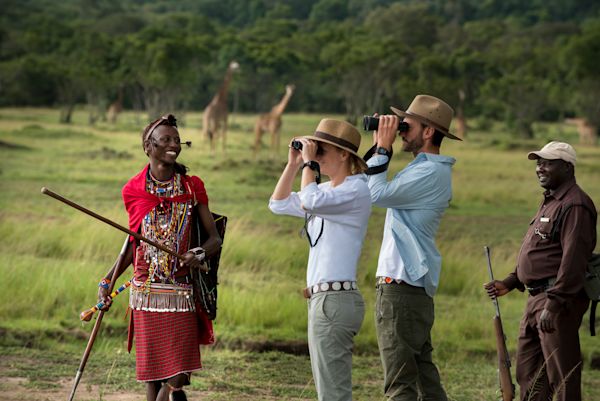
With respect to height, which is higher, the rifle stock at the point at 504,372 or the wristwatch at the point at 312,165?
the wristwatch at the point at 312,165

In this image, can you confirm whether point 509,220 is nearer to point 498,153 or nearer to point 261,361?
point 498,153

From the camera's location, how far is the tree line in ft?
76.5

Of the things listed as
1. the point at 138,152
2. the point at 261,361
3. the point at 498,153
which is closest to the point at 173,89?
the point at 138,152

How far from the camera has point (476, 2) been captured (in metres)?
33.2

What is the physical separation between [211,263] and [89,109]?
19348 mm

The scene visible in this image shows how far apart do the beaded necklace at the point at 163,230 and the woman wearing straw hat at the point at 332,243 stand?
0.49 m

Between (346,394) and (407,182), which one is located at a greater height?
(407,182)

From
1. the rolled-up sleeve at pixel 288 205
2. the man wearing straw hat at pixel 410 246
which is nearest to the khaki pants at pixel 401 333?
the man wearing straw hat at pixel 410 246

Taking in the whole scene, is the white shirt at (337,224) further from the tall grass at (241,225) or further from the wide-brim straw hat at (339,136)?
the tall grass at (241,225)

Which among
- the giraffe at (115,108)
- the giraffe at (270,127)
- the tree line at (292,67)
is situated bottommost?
the giraffe at (270,127)

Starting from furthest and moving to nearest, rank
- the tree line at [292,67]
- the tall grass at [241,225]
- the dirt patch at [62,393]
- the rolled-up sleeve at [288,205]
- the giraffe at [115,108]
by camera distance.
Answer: the tree line at [292,67] → the giraffe at [115,108] → the tall grass at [241,225] → the dirt patch at [62,393] → the rolled-up sleeve at [288,205]

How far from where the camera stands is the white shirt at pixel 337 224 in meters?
4.03

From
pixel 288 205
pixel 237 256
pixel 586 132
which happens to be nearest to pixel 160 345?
pixel 288 205

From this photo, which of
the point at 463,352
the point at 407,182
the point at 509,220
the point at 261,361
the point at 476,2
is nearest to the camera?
the point at 407,182
